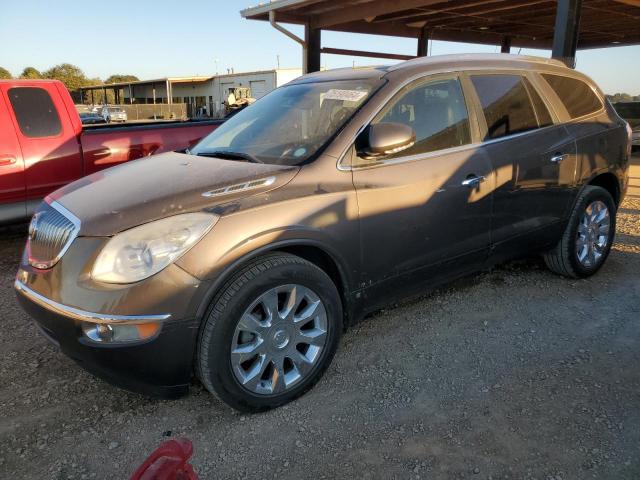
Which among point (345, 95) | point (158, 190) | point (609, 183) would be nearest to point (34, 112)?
point (158, 190)

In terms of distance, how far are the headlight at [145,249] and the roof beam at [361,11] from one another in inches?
340

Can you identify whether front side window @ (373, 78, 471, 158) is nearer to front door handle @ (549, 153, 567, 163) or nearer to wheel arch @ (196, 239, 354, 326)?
wheel arch @ (196, 239, 354, 326)

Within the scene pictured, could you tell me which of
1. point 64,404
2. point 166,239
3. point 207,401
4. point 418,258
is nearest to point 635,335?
point 418,258

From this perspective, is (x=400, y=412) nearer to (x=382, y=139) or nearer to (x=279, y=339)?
(x=279, y=339)

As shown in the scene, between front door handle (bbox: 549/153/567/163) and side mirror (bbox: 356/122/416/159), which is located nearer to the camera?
side mirror (bbox: 356/122/416/159)

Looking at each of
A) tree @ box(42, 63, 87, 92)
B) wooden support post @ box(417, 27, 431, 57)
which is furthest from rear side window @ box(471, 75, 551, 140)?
tree @ box(42, 63, 87, 92)

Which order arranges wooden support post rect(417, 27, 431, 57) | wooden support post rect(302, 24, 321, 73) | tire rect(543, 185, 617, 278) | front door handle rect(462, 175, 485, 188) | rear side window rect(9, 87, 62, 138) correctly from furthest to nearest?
wooden support post rect(417, 27, 431, 57)
wooden support post rect(302, 24, 321, 73)
rear side window rect(9, 87, 62, 138)
tire rect(543, 185, 617, 278)
front door handle rect(462, 175, 485, 188)

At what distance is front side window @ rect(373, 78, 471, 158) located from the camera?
321cm

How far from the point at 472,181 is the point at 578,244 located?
1596 millimetres

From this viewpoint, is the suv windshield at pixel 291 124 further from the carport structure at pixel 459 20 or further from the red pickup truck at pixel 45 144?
the carport structure at pixel 459 20

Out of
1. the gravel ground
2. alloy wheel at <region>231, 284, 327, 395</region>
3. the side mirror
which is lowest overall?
the gravel ground

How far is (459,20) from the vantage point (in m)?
12.6

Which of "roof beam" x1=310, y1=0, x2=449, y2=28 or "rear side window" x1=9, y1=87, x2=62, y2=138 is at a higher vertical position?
"roof beam" x1=310, y1=0, x2=449, y2=28

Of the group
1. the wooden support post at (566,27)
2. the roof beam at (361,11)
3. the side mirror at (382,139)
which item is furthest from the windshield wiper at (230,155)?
the roof beam at (361,11)
